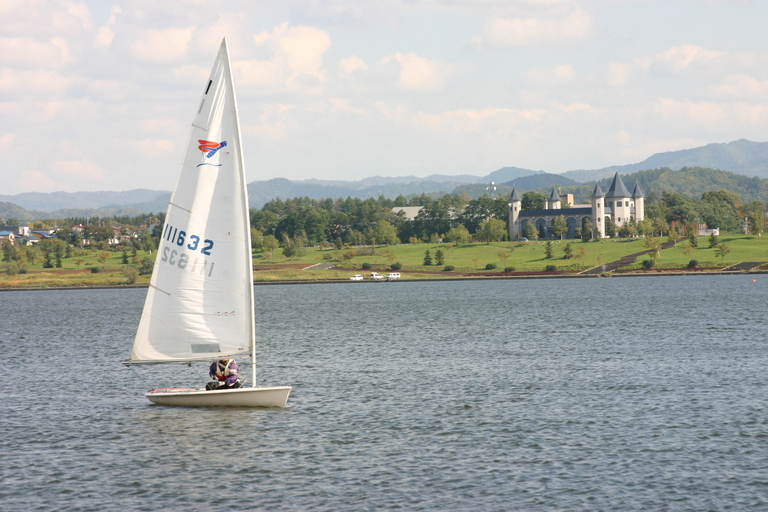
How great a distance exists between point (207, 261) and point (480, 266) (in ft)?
505

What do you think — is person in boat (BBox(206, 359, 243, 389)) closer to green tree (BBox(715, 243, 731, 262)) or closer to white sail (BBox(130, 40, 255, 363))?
white sail (BBox(130, 40, 255, 363))

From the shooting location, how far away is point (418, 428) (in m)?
32.2

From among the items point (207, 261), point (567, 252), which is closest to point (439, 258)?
point (567, 252)

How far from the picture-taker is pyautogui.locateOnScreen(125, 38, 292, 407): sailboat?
31062 mm

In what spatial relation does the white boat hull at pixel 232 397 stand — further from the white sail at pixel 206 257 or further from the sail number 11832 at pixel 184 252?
the sail number 11832 at pixel 184 252

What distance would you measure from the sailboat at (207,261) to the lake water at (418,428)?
3.42m

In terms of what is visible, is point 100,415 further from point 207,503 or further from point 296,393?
point 207,503

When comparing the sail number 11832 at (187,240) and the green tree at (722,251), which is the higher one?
the sail number 11832 at (187,240)

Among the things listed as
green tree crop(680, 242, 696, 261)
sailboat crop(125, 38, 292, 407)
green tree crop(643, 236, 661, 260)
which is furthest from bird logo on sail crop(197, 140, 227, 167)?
green tree crop(643, 236, 661, 260)

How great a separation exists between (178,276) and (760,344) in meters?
42.8

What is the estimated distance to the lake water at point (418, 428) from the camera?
24.0 meters

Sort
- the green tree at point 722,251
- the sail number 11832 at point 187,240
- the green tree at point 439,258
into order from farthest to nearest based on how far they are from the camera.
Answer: the green tree at point 439,258 → the green tree at point 722,251 → the sail number 11832 at point 187,240

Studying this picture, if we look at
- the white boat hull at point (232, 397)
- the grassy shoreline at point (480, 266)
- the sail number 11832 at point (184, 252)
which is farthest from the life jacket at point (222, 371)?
the grassy shoreline at point (480, 266)

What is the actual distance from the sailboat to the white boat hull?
0.41 ft
